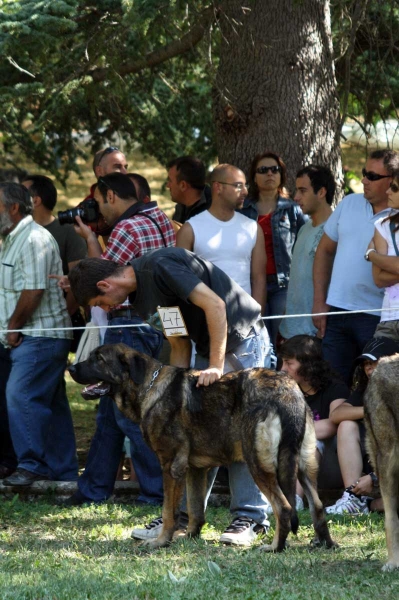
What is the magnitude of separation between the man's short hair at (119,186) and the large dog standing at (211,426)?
164 cm

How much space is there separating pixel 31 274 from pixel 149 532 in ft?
8.10

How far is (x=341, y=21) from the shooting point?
1061cm

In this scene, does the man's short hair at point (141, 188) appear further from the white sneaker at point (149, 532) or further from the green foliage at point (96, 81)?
the white sneaker at point (149, 532)

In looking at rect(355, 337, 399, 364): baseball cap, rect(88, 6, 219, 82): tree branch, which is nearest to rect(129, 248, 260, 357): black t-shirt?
rect(355, 337, 399, 364): baseball cap

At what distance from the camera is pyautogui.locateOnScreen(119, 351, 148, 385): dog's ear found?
243 inches

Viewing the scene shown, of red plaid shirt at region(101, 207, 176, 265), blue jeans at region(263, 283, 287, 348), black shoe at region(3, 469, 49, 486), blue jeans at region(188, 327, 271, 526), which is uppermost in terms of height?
red plaid shirt at region(101, 207, 176, 265)

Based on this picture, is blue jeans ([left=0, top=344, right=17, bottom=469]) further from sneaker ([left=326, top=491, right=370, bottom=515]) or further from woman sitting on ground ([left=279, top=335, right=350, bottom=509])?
sneaker ([left=326, top=491, right=370, bottom=515])

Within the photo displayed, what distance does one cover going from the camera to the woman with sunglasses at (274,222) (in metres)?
8.39

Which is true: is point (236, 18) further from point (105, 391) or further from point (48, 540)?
point (48, 540)

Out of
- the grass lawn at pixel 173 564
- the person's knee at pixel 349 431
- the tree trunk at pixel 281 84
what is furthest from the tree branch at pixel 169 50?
the grass lawn at pixel 173 564

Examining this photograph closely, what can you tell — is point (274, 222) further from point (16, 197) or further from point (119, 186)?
point (16, 197)

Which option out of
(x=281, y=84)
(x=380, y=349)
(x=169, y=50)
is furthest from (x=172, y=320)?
(x=169, y=50)

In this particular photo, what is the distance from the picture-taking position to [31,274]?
7805 millimetres

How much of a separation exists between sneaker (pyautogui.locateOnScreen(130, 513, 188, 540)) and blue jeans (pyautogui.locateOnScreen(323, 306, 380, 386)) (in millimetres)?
1826
